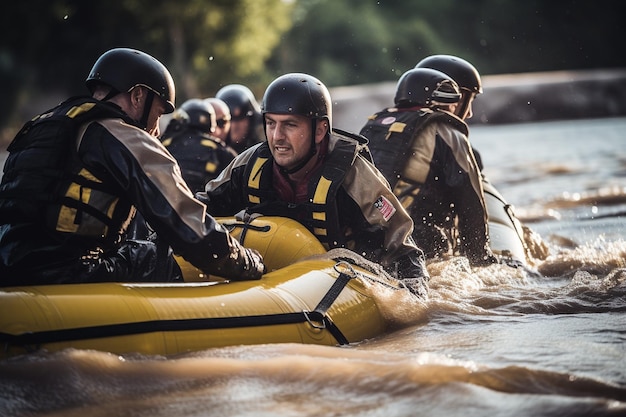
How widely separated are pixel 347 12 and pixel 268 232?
136ft

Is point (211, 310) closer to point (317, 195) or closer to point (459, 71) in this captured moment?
point (317, 195)

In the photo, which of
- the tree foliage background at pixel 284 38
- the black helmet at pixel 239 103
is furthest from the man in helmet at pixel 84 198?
the tree foliage background at pixel 284 38

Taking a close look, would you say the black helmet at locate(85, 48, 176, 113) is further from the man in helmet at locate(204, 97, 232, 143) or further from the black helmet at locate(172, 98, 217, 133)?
the man in helmet at locate(204, 97, 232, 143)

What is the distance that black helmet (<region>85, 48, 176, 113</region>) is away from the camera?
4.37 m

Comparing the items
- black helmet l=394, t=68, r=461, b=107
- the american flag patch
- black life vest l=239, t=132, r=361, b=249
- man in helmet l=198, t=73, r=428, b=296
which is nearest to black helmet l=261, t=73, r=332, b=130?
man in helmet l=198, t=73, r=428, b=296

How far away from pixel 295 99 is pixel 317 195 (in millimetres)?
551

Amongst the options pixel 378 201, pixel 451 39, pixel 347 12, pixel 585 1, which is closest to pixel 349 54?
pixel 347 12

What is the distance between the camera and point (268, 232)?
16.3 feet

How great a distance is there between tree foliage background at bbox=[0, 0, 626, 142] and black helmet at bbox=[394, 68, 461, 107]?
22289 millimetres

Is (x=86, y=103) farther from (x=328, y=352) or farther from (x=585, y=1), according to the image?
(x=585, y=1)

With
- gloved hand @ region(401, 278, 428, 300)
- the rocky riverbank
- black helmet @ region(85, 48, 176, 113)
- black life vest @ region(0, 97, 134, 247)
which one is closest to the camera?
black life vest @ region(0, 97, 134, 247)

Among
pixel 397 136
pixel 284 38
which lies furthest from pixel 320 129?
pixel 284 38

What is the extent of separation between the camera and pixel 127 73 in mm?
4375

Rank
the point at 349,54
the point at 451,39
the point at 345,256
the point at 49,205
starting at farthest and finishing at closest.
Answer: the point at 451,39
the point at 349,54
the point at 345,256
the point at 49,205
